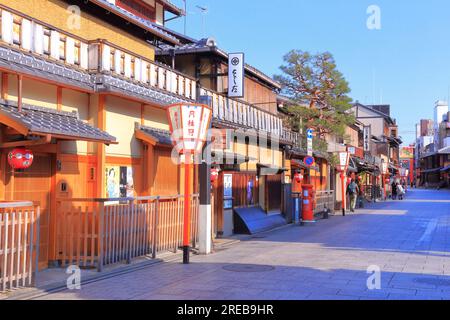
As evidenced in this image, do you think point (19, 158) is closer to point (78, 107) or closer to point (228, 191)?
point (78, 107)

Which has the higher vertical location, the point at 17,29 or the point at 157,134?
the point at 17,29

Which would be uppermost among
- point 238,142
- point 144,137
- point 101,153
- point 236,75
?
point 236,75

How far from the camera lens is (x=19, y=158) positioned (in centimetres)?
905

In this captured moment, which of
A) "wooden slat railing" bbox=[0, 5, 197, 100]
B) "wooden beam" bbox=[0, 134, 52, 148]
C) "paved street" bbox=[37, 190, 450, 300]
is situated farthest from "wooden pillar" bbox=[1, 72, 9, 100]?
"paved street" bbox=[37, 190, 450, 300]

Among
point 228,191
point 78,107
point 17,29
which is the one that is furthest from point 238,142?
point 17,29

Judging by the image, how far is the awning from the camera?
8453 millimetres

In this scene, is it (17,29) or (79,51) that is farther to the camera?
(79,51)

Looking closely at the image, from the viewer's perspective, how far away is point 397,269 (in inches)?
409

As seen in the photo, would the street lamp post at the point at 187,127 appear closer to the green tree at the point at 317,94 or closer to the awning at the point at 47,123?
the awning at the point at 47,123

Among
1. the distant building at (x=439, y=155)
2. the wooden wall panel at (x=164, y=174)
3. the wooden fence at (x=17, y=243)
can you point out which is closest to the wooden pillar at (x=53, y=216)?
the wooden fence at (x=17, y=243)

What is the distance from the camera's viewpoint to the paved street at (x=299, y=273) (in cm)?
Result: 803

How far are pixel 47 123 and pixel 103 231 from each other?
2401 millimetres

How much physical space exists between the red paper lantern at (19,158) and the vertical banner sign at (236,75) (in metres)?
10.5

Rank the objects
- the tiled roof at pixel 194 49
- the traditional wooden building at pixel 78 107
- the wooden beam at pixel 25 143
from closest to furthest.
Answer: the wooden beam at pixel 25 143 → the traditional wooden building at pixel 78 107 → the tiled roof at pixel 194 49
